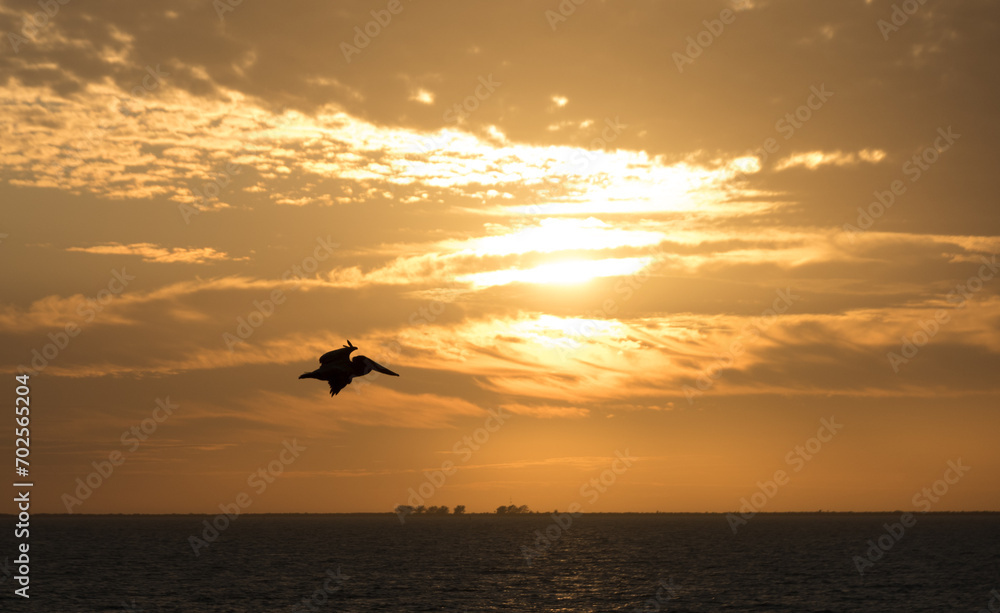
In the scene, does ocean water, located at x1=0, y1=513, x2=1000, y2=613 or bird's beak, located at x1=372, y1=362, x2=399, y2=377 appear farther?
ocean water, located at x1=0, y1=513, x2=1000, y2=613

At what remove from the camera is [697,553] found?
7052 inches

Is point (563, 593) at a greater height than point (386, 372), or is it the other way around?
point (386, 372)

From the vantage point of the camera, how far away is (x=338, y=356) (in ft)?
76.8

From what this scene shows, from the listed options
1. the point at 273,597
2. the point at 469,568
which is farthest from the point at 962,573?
the point at 273,597

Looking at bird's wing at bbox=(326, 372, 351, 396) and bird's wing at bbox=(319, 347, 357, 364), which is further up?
bird's wing at bbox=(319, 347, 357, 364)

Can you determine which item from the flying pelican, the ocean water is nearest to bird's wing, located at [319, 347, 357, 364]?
the flying pelican

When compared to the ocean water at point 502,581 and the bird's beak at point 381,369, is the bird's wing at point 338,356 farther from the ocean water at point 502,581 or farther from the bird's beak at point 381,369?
the ocean water at point 502,581

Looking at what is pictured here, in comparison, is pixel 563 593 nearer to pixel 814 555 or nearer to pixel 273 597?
pixel 273 597

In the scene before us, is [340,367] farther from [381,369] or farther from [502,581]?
[502,581]

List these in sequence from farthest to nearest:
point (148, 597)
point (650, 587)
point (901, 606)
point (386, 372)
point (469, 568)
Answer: point (469, 568) → point (650, 587) → point (148, 597) → point (901, 606) → point (386, 372)

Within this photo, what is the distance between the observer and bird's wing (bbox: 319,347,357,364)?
76.4 feet

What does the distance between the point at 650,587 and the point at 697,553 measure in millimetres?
69940

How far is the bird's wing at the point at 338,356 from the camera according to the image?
23291 mm

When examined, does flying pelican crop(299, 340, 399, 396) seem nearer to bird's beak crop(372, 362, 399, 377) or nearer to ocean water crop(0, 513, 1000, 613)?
bird's beak crop(372, 362, 399, 377)
